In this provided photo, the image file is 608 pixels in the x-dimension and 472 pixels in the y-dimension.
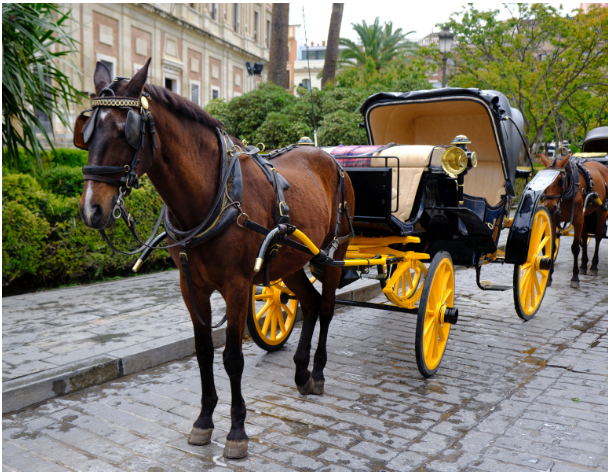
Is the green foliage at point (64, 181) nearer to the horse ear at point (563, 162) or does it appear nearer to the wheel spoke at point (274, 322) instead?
the wheel spoke at point (274, 322)

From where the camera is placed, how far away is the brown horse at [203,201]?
2658 millimetres

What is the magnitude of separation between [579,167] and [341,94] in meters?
6.44

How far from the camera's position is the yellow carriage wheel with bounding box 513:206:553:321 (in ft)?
19.5

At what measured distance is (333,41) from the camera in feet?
59.0

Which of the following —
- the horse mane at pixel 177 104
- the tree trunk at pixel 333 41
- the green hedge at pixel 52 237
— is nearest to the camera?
the horse mane at pixel 177 104

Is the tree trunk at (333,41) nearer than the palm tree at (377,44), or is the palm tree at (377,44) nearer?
the tree trunk at (333,41)

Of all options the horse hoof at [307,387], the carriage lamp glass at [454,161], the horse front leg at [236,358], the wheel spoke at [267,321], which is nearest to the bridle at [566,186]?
the carriage lamp glass at [454,161]

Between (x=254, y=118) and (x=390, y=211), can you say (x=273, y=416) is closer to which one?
(x=390, y=211)

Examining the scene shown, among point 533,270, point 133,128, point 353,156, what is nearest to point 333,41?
point 533,270

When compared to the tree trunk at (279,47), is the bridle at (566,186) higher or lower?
lower

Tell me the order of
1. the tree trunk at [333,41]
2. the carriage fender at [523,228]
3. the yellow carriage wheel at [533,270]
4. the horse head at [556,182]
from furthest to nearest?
1. the tree trunk at [333,41]
2. the horse head at [556,182]
3. the yellow carriage wheel at [533,270]
4. the carriage fender at [523,228]

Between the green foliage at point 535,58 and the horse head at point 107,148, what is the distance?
1781 centimetres

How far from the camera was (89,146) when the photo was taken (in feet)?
8.86

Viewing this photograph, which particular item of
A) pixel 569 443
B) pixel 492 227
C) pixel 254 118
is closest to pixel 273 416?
pixel 569 443
